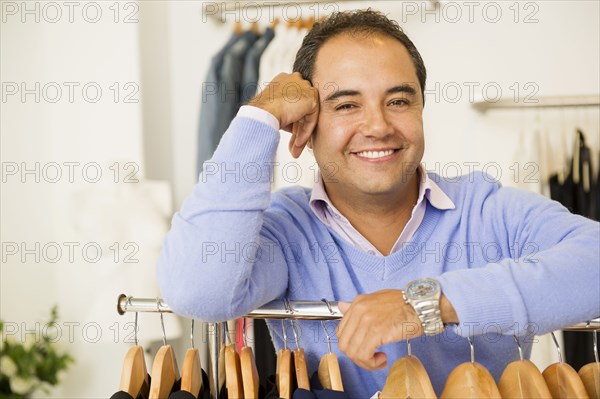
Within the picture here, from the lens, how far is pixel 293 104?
115 cm

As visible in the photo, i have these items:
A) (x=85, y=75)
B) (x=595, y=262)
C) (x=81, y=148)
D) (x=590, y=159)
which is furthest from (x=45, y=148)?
(x=595, y=262)

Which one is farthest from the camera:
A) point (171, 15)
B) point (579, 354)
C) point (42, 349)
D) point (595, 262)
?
point (171, 15)

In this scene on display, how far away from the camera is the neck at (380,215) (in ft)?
4.22

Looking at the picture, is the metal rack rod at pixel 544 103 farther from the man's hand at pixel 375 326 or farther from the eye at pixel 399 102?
the man's hand at pixel 375 326

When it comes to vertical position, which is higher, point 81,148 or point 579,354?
point 81,148

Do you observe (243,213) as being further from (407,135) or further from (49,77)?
(49,77)

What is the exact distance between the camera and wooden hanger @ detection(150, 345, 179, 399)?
976 mm

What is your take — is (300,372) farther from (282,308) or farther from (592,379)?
(592,379)

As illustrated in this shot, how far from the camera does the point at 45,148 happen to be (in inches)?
100

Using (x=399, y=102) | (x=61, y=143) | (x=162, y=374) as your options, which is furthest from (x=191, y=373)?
(x=61, y=143)

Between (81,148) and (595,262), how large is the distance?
199 centimetres

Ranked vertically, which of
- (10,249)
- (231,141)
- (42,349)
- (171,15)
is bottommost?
(42,349)

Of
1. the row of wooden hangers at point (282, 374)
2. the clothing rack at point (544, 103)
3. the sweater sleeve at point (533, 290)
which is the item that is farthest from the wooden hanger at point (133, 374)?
the clothing rack at point (544, 103)

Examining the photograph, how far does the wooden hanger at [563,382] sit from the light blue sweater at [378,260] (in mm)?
55
